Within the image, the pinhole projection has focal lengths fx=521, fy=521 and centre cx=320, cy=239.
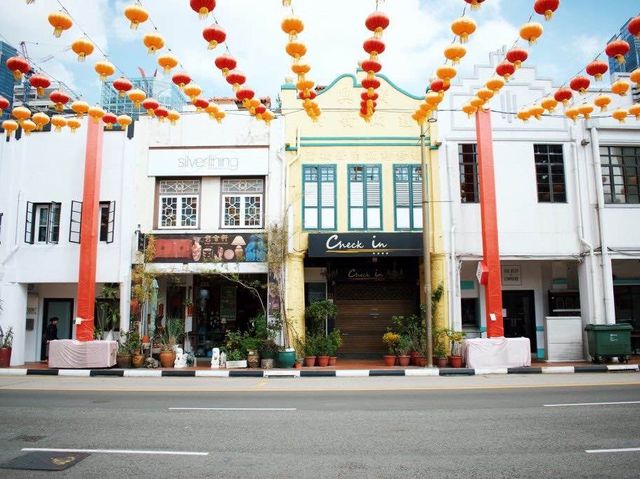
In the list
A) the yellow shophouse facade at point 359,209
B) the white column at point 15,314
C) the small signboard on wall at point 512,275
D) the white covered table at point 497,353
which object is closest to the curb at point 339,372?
the white covered table at point 497,353

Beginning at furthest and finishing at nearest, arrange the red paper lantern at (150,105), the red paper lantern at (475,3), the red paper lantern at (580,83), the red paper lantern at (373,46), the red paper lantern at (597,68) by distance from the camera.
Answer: the red paper lantern at (150,105), the red paper lantern at (580,83), the red paper lantern at (597,68), the red paper lantern at (373,46), the red paper lantern at (475,3)

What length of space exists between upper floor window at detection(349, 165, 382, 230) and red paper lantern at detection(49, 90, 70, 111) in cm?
990

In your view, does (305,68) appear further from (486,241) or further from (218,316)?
(218,316)

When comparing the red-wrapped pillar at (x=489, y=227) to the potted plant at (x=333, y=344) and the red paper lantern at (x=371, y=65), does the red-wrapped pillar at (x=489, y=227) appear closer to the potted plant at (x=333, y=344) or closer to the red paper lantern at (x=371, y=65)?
the potted plant at (x=333, y=344)

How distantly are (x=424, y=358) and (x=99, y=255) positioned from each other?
11660mm

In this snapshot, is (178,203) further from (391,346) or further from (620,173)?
(620,173)

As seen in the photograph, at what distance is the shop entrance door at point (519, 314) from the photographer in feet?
63.8

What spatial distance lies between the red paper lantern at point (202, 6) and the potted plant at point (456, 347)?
40.7 ft

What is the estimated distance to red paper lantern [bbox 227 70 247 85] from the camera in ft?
32.4

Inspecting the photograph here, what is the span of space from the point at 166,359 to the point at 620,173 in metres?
17.1

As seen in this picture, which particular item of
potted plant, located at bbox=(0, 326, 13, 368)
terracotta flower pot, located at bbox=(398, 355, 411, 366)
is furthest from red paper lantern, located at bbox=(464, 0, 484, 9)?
potted plant, located at bbox=(0, 326, 13, 368)

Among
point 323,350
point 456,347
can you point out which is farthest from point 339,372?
point 456,347

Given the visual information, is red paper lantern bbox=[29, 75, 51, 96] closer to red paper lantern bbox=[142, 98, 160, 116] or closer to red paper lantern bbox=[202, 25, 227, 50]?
red paper lantern bbox=[142, 98, 160, 116]

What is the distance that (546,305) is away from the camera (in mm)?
19609
